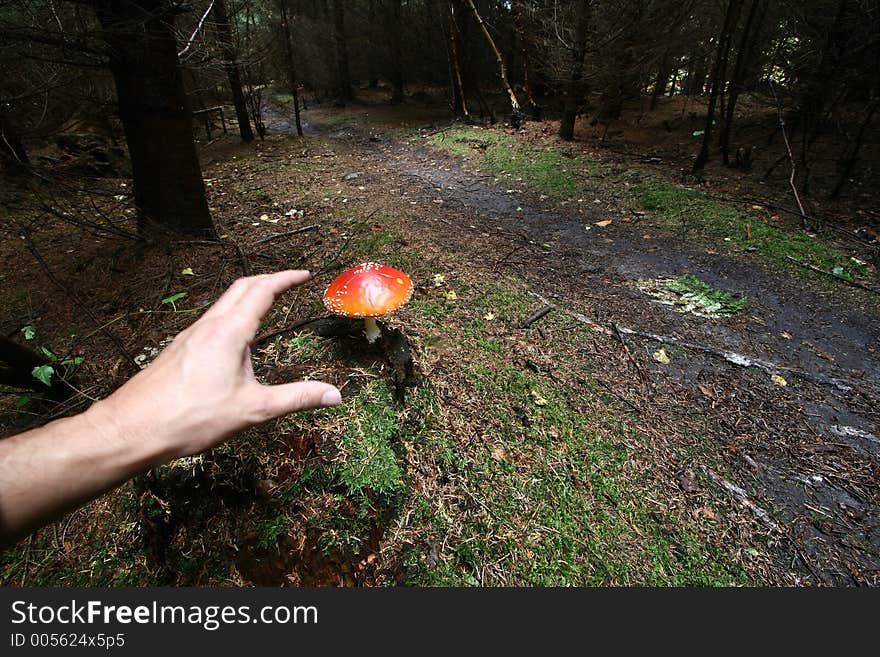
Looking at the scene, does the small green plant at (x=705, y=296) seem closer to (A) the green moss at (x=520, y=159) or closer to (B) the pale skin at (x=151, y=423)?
(A) the green moss at (x=520, y=159)

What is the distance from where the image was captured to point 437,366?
286cm

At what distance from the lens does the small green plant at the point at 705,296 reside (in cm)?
416

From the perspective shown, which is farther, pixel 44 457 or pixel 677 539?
pixel 677 539

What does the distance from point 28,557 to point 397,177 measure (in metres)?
8.50

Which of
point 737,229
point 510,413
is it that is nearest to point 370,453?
point 510,413

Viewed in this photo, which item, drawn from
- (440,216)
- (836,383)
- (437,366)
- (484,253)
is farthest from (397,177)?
(836,383)

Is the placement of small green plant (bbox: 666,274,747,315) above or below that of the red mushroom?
below

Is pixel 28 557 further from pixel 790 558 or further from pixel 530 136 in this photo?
pixel 530 136

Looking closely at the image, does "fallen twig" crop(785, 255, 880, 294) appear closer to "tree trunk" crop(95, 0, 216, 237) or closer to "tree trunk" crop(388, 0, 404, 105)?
"tree trunk" crop(95, 0, 216, 237)

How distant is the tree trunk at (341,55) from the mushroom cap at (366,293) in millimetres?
22726

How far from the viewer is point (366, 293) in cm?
211

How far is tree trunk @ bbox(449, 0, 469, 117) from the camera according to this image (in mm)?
12413

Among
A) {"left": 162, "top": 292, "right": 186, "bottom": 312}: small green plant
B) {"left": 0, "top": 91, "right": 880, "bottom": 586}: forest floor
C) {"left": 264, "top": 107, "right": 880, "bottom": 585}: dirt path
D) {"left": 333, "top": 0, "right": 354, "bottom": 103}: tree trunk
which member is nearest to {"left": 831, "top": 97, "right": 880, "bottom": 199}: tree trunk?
{"left": 0, "top": 91, "right": 880, "bottom": 586}: forest floor

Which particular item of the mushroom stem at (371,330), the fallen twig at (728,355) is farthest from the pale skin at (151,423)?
the fallen twig at (728,355)
